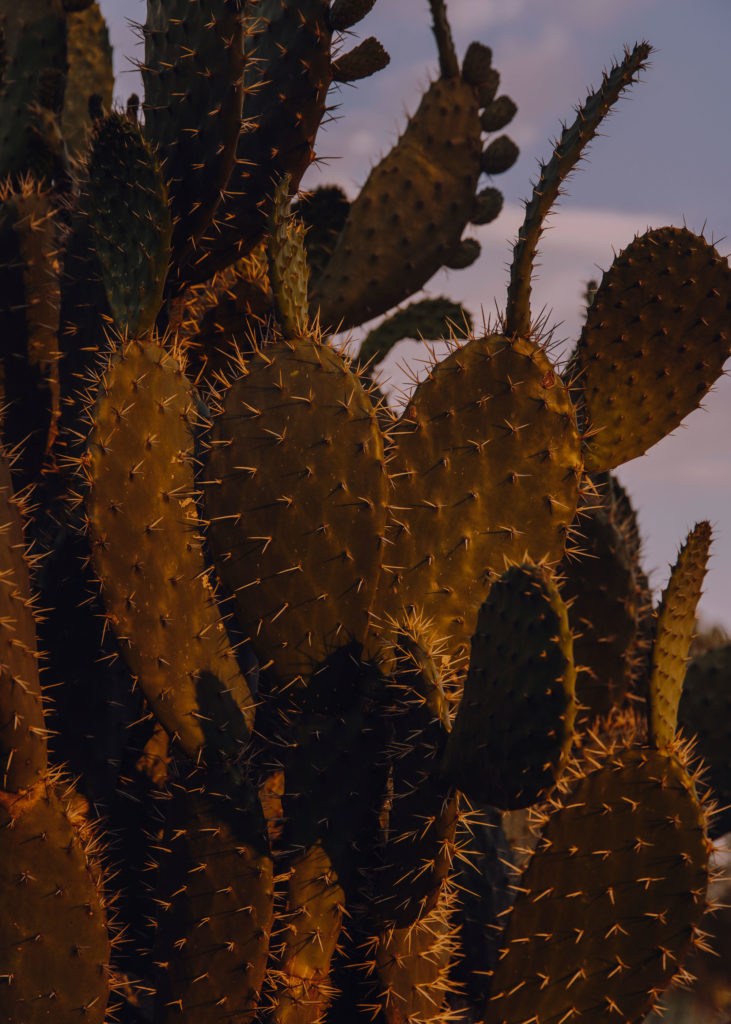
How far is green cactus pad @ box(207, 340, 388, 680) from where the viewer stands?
174 cm

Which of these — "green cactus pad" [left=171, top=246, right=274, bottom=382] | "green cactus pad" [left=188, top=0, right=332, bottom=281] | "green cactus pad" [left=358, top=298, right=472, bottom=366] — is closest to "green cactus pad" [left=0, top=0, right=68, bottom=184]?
"green cactus pad" [left=171, top=246, right=274, bottom=382]

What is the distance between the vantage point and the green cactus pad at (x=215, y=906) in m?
1.69

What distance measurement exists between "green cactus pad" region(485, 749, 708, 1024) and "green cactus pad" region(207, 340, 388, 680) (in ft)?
1.71

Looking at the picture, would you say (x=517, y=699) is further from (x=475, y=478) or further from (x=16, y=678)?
(x=16, y=678)

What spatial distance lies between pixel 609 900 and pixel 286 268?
1256 millimetres

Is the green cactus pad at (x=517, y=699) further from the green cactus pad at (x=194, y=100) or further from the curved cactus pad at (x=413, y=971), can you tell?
the green cactus pad at (x=194, y=100)

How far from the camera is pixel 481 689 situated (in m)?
1.50

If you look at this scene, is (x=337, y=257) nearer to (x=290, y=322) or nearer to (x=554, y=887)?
(x=290, y=322)

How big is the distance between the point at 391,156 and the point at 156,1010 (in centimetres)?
237

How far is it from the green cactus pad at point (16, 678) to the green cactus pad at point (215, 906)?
264 mm

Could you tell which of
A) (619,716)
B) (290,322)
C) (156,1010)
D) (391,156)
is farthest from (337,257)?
(156,1010)

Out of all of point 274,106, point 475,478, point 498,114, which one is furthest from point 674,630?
point 498,114

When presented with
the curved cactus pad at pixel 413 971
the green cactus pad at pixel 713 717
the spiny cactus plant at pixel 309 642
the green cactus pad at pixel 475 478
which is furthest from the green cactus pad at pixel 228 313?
the green cactus pad at pixel 713 717

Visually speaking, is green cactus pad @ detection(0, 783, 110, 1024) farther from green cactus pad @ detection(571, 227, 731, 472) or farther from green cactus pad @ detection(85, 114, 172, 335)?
green cactus pad @ detection(571, 227, 731, 472)
